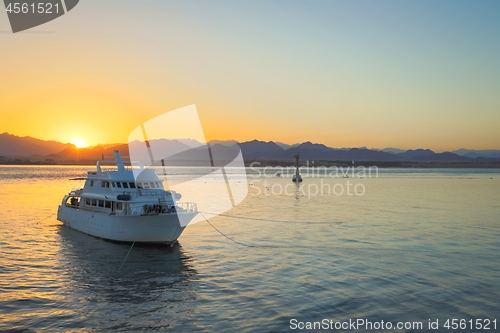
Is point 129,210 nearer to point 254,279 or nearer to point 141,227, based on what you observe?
point 141,227

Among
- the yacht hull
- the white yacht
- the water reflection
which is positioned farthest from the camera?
the white yacht

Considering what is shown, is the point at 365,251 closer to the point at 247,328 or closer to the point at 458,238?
the point at 458,238

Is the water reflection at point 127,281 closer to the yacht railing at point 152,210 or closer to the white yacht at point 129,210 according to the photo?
the white yacht at point 129,210

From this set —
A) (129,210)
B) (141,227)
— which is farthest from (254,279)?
(129,210)

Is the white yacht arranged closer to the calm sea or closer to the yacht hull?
the yacht hull

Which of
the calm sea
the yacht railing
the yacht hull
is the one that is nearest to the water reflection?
the calm sea

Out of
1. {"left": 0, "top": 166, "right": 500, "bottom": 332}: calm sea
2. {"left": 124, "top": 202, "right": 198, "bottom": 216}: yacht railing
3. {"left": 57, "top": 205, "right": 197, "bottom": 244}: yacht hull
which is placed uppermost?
{"left": 124, "top": 202, "right": 198, "bottom": 216}: yacht railing

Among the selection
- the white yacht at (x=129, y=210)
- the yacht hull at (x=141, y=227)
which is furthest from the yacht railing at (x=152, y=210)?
the yacht hull at (x=141, y=227)

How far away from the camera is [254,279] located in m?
20.1

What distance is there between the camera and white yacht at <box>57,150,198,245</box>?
26656 millimetres

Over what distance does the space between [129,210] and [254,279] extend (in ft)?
37.6

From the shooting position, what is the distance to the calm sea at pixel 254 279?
15.1 meters

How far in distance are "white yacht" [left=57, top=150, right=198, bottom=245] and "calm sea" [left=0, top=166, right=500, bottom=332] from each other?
98 centimetres

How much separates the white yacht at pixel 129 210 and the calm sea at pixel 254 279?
981 mm
